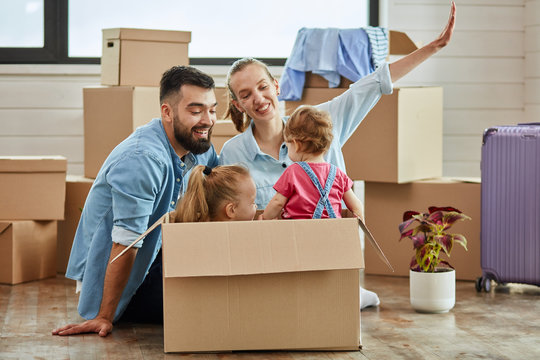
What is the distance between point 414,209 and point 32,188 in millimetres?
1717

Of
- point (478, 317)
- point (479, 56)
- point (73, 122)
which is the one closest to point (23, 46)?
point (73, 122)

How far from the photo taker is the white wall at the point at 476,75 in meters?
4.40

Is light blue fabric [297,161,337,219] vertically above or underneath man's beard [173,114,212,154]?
underneath

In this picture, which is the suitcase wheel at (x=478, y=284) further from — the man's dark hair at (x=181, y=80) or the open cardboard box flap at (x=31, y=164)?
the open cardboard box flap at (x=31, y=164)

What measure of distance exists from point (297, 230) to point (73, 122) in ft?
8.00

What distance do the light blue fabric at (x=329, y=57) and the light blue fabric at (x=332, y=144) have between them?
0.63 meters

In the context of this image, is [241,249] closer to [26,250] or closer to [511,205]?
[511,205]

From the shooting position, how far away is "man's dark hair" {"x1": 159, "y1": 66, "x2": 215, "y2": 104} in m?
2.63

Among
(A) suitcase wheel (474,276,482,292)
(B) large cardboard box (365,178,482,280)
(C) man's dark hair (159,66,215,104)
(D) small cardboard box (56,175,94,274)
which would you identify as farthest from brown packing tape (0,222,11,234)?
(A) suitcase wheel (474,276,482,292)

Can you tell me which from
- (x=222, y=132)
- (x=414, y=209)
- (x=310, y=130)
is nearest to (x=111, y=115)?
(x=222, y=132)

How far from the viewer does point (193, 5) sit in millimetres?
4434

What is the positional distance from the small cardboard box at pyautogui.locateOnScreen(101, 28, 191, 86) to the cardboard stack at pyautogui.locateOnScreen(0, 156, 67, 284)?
1.60 feet

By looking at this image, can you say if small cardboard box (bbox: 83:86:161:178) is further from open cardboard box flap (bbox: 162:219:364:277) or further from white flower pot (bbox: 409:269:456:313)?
open cardboard box flap (bbox: 162:219:364:277)

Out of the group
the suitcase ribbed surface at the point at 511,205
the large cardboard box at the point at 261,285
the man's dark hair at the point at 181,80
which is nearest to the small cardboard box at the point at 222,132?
the man's dark hair at the point at 181,80
